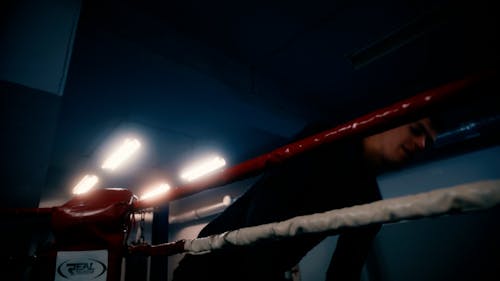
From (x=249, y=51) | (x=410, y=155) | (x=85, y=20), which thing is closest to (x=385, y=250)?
(x=410, y=155)

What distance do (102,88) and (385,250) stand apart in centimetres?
407

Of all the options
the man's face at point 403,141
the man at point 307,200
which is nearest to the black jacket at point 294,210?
the man at point 307,200

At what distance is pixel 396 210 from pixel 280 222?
28 centimetres

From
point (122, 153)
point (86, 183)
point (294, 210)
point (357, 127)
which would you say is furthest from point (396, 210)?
point (86, 183)

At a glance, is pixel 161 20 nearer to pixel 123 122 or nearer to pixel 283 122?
pixel 123 122

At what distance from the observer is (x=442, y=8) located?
2408 mm

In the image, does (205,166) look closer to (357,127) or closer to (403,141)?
(403,141)

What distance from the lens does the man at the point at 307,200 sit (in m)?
0.88

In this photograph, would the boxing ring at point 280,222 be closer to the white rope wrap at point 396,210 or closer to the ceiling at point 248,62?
the white rope wrap at point 396,210

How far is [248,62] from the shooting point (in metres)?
3.00

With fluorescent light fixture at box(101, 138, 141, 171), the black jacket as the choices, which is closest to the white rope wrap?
the black jacket

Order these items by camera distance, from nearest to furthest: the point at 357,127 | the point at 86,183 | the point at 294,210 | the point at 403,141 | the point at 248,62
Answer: the point at 357,127
the point at 294,210
the point at 403,141
the point at 248,62
the point at 86,183

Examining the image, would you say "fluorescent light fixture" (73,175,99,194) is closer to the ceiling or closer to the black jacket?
the ceiling

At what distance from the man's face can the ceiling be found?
158 centimetres
